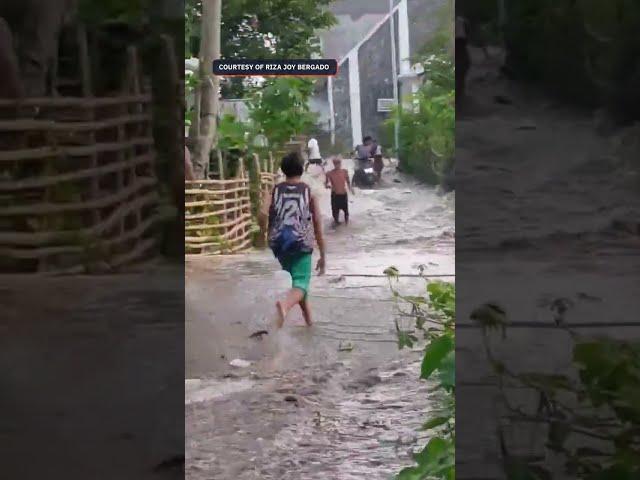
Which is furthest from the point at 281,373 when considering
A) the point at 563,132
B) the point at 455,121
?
the point at 563,132

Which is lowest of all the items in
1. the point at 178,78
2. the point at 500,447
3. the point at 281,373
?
the point at 500,447

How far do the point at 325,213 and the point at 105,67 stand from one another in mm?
776

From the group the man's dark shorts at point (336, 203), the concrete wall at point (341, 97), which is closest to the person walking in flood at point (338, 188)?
the man's dark shorts at point (336, 203)

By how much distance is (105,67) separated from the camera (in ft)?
8.75

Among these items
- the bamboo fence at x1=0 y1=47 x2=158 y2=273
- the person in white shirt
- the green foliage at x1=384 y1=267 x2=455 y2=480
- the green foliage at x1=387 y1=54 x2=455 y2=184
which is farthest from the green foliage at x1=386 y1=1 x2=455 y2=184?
the bamboo fence at x1=0 y1=47 x2=158 y2=273

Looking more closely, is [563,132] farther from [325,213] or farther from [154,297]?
[154,297]

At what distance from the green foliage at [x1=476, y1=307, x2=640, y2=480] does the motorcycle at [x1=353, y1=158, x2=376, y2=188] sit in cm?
57

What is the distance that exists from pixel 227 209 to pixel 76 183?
0.45 m

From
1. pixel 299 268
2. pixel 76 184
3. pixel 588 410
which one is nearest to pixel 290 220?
pixel 299 268

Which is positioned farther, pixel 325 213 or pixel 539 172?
pixel 325 213

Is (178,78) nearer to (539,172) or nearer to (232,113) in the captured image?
(232,113)

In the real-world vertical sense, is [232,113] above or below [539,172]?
above

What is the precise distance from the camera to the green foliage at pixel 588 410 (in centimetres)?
259

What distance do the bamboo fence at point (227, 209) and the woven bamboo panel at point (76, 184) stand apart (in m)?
0.15
